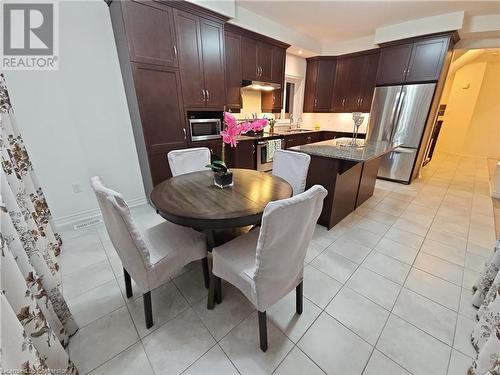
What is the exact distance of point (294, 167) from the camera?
1958 mm

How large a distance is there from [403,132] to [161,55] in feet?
13.8

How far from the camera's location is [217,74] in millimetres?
2992

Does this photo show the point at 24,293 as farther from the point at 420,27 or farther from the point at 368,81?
the point at 368,81

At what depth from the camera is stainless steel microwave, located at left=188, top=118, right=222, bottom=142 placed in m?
2.90

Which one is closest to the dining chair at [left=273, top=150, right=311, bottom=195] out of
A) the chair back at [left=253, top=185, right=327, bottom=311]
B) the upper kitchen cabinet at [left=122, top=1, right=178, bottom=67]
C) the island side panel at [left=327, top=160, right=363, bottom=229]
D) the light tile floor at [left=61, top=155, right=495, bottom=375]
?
the island side panel at [left=327, top=160, right=363, bottom=229]

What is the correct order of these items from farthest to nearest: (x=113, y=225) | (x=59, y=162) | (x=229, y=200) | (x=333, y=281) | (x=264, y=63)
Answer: (x=264, y=63) → (x=59, y=162) → (x=333, y=281) → (x=229, y=200) → (x=113, y=225)

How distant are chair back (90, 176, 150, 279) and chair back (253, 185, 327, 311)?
2.13ft

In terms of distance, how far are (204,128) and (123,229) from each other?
7.36 ft

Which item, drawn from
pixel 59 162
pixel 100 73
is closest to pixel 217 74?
pixel 100 73

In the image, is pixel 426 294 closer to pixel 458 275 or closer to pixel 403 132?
pixel 458 275

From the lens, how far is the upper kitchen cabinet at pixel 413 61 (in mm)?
3311

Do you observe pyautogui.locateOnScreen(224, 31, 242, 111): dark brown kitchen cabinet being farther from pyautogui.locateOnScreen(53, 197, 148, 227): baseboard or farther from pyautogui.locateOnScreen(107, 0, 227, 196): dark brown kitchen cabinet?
pyautogui.locateOnScreen(53, 197, 148, 227): baseboard

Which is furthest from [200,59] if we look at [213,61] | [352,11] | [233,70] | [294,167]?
[352,11]

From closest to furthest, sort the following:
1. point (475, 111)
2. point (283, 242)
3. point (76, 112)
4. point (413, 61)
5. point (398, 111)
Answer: point (283, 242) → point (76, 112) → point (413, 61) → point (398, 111) → point (475, 111)
